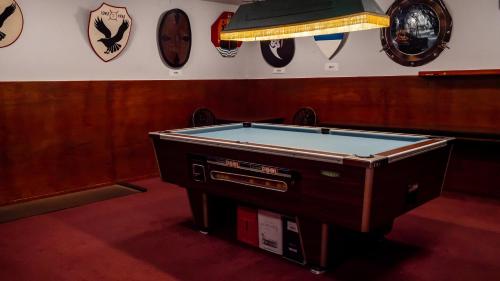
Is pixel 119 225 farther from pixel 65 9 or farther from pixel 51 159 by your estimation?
pixel 65 9

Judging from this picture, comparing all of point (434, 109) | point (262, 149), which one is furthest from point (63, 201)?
point (434, 109)

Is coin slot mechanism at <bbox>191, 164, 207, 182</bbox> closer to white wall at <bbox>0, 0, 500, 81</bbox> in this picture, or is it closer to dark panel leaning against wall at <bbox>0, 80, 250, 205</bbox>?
dark panel leaning against wall at <bbox>0, 80, 250, 205</bbox>

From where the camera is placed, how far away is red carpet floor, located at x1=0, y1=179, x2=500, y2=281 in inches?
113

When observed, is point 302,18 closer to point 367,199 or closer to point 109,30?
point 367,199

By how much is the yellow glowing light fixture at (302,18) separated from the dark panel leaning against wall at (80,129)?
229cm

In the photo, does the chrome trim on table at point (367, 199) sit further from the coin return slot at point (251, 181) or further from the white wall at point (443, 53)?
the white wall at point (443, 53)

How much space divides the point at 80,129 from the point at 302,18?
316 centimetres

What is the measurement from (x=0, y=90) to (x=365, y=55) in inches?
166

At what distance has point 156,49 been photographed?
18.5 feet

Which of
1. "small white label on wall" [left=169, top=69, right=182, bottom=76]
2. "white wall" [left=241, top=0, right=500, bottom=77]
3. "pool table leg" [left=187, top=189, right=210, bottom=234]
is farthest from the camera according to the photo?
"small white label on wall" [left=169, top=69, right=182, bottom=76]

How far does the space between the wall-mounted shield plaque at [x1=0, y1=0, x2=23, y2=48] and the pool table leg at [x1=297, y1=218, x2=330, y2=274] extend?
11.4 feet

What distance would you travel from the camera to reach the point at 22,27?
4359mm

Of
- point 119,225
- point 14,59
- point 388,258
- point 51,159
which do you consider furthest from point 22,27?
point 388,258

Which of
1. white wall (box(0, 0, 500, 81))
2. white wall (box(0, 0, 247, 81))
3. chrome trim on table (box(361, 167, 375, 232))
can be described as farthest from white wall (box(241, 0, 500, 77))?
chrome trim on table (box(361, 167, 375, 232))
